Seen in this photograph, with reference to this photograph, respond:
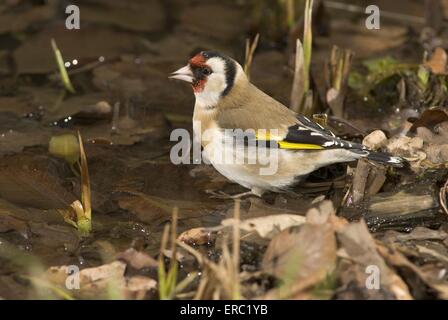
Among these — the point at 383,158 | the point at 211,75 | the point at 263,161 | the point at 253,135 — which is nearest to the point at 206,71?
the point at 211,75

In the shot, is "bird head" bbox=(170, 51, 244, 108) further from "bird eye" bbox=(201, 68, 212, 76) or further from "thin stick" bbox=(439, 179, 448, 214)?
"thin stick" bbox=(439, 179, 448, 214)

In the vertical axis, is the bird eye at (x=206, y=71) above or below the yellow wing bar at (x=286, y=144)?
above

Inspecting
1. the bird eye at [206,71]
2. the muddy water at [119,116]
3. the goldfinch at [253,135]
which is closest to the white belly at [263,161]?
the goldfinch at [253,135]

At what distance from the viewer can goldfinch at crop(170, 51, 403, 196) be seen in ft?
14.3

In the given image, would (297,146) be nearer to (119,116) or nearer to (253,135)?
(253,135)

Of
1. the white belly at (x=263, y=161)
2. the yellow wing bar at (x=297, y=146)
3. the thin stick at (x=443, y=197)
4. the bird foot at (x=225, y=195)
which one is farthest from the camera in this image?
the bird foot at (x=225, y=195)

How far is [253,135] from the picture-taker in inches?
176

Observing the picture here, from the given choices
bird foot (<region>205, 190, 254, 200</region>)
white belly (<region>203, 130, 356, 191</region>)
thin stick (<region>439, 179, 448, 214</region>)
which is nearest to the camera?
thin stick (<region>439, 179, 448, 214</region>)

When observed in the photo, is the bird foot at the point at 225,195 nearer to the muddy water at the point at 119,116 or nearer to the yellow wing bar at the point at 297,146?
the muddy water at the point at 119,116

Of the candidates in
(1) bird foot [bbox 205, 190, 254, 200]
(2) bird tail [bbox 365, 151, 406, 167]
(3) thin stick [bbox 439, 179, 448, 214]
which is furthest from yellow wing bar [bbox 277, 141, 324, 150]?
(3) thin stick [bbox 439, 179, 448, 214]

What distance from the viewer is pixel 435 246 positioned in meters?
3.92

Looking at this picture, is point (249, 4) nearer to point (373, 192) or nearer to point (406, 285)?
point (373, 192)

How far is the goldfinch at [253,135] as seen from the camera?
4.37 meters

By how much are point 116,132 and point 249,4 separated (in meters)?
2.33
